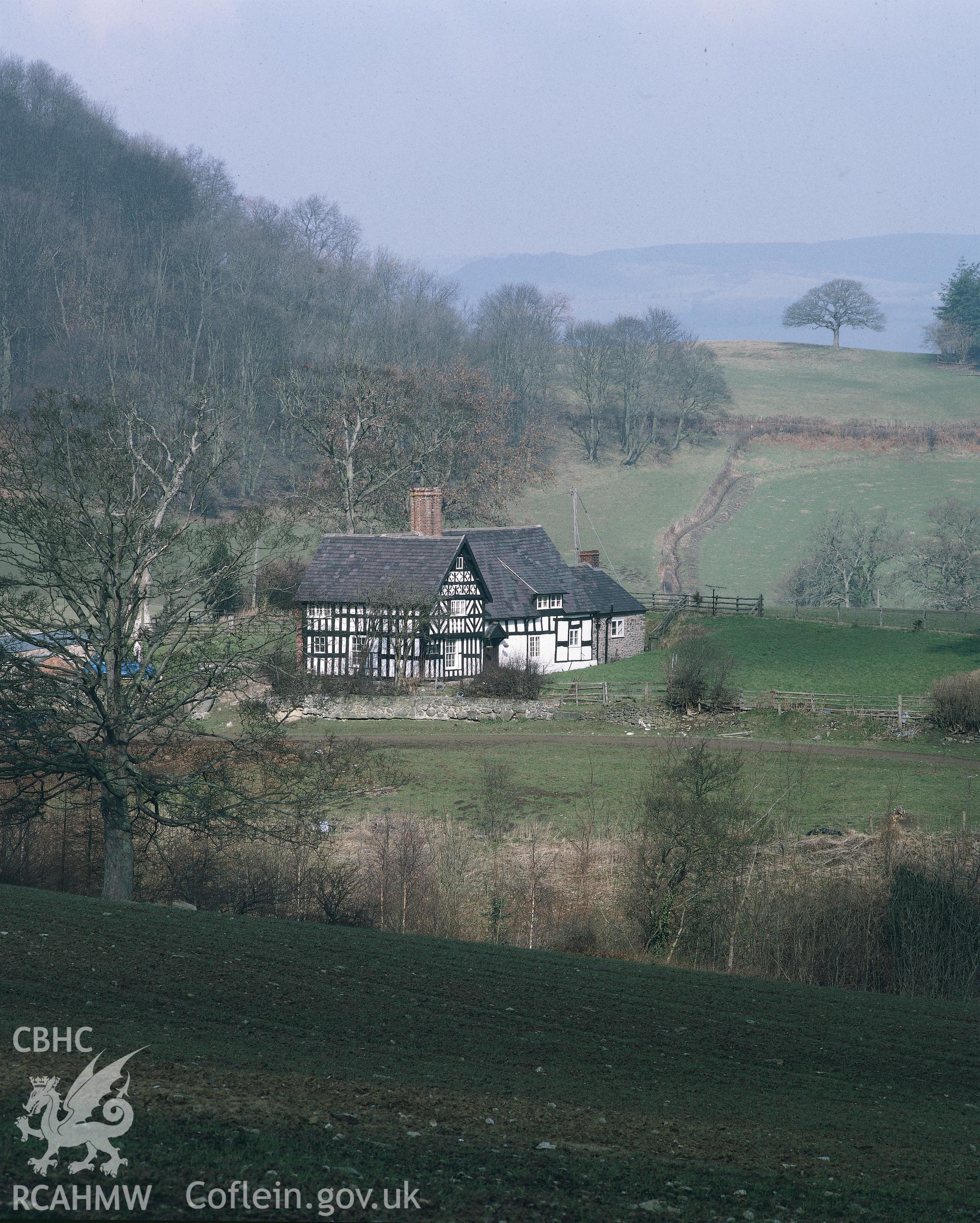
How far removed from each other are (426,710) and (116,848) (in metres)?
23.6

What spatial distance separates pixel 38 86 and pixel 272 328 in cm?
4064

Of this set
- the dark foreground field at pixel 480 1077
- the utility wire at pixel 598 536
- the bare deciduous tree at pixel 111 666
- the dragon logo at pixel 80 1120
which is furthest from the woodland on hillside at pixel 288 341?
the dragon logo at pixel 80 1120

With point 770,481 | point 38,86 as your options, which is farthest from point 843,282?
point 38,86

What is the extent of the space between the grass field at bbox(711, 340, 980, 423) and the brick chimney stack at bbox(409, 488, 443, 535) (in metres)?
62.3

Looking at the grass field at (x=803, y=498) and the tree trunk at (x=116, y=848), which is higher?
the grass field at (x=803, y=498)

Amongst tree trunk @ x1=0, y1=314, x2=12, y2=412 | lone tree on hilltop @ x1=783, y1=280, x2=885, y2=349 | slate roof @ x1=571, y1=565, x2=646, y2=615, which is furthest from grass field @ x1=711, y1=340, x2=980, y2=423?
tree trunk @ x1=0, y1=314, x2=12, y2=412

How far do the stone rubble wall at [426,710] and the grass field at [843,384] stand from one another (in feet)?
236

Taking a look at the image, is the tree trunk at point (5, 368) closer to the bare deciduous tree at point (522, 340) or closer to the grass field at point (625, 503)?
the bare deciduous tree at point (522, 340)

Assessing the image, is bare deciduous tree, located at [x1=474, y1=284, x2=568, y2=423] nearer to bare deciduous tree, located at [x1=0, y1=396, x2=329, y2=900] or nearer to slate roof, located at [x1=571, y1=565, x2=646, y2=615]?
slate roof, located at [x1=571, y1=565, x2=646, y2=615]

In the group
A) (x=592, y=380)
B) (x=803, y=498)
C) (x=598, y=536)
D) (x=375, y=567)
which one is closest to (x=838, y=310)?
(x=592, y=380)

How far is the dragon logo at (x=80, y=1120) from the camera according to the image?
5.88 m

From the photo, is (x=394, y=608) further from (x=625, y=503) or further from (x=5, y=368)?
(x=625, y=503)

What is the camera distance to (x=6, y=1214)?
5.26m

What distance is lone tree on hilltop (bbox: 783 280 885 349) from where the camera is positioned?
126 m
